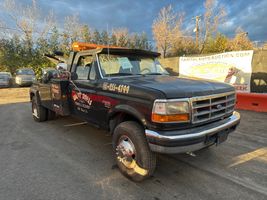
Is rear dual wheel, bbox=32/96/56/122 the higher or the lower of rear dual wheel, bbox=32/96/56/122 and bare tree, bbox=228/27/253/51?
the lower

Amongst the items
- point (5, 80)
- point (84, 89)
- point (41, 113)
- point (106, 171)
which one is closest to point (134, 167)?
point (106, 171)

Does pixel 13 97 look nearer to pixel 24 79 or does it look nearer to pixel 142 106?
pixel 24 79

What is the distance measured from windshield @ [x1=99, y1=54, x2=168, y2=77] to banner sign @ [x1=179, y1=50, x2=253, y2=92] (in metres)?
5.34

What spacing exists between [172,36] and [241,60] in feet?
94.4

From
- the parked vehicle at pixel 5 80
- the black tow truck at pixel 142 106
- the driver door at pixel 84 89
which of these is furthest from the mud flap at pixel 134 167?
the parked vehicle at pixel 5 80

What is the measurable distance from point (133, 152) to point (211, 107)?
1.32 m

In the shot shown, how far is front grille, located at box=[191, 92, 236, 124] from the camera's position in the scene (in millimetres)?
3014

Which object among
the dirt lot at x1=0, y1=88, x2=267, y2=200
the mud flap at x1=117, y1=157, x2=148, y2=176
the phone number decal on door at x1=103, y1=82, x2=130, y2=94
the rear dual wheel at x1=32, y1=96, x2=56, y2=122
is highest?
the phone number decal on door at x1=103, y1=82, x2=130, y2=94

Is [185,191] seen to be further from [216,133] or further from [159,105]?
[159,105]

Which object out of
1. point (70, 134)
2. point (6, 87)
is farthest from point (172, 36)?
point (70, 134)

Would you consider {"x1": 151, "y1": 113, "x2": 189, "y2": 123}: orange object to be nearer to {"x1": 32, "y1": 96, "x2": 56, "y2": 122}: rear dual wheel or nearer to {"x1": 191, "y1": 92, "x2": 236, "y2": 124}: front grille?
{"x1": 191, "y1": 92, "x2": 236, "y2": 124}: front grille

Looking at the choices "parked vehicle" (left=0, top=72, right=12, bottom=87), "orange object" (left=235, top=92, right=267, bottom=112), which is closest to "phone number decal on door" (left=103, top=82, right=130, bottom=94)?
"orange object" (left=235, top=92, right=267, bottom=112)

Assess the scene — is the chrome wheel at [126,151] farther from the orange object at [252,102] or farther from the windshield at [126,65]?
the orange object at [252,102]

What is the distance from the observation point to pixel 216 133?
10.8 feet
